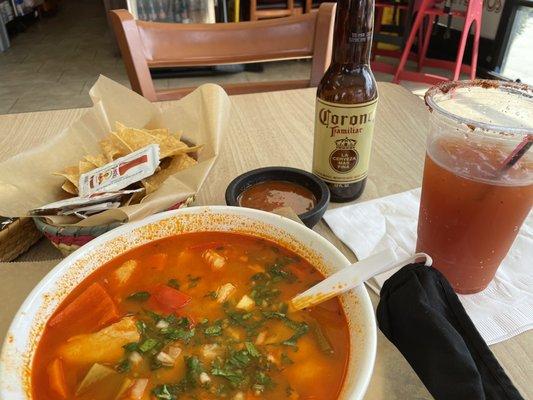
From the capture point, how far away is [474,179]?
70 centimetres

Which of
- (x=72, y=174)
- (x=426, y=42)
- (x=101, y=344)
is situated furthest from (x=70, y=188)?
(x=426, y=42)

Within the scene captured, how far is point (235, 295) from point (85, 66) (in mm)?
5345

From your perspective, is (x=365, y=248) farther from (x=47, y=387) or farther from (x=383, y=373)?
(x=47, y=387)

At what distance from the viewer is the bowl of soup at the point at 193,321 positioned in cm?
56

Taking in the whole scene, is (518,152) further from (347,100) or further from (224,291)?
(224,291)

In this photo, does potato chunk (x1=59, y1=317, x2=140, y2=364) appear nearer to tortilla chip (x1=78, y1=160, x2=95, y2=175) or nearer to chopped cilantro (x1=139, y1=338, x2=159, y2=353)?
chopped cilantro (x1=139, y1=338, x2=159, y2=353)

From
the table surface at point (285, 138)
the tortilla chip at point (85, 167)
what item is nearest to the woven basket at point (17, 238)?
the table surface at point (285, 138)

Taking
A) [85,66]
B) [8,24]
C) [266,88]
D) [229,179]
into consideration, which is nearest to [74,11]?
[8,24]

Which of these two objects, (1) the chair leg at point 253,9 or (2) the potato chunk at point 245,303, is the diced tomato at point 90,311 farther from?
(1) the chair leg at point 253,9

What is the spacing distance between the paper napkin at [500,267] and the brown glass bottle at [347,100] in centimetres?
10

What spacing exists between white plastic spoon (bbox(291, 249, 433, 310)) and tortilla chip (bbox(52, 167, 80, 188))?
0.52 m

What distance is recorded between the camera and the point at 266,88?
5.64 ft

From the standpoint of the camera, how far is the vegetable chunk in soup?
0.56 meters

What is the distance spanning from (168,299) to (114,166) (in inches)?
13.9
